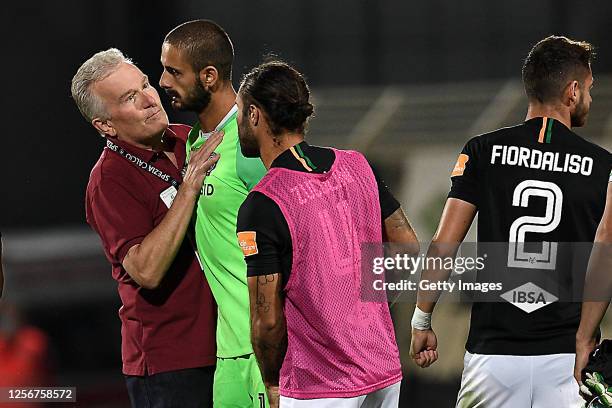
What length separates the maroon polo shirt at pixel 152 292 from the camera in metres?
3.02

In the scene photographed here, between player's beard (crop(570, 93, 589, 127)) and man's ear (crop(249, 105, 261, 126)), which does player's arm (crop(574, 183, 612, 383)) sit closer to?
player's beard (crop(570, 93, 589, 127))

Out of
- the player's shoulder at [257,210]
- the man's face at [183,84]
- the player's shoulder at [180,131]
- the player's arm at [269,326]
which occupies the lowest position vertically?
the player's arm at [269,326]

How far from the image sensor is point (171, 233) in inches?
114

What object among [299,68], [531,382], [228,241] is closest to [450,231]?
[531,382]

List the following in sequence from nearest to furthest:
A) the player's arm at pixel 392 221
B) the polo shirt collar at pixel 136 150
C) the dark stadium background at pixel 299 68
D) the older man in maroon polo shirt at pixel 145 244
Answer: the player's arm at pixel 392 221, the older man in maroon polo shirt at pixel 145 244, the polo shirt collar at pixel 136 150, the dark stadium background at pixel 299 68

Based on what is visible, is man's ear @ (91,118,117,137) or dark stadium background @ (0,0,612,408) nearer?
man's ear @ (91,118,117,137)

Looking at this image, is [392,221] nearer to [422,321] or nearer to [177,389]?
[422,321]

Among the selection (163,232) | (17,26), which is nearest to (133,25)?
(17,26)

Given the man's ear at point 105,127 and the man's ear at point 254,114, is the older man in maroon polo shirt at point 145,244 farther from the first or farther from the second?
the man's ear at point 254,114

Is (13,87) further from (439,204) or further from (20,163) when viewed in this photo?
(439,204)

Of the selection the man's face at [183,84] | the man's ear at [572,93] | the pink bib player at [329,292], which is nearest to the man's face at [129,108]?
the man's face at [183,84]

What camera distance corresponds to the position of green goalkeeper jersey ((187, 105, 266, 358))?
2.92 metres

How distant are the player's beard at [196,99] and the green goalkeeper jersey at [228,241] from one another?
6.8 inches

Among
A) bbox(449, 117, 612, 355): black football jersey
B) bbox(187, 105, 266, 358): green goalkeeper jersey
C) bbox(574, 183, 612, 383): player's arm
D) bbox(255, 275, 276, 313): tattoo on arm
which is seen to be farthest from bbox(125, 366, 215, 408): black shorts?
bbox(574, 183, 612, 383): player's arm
